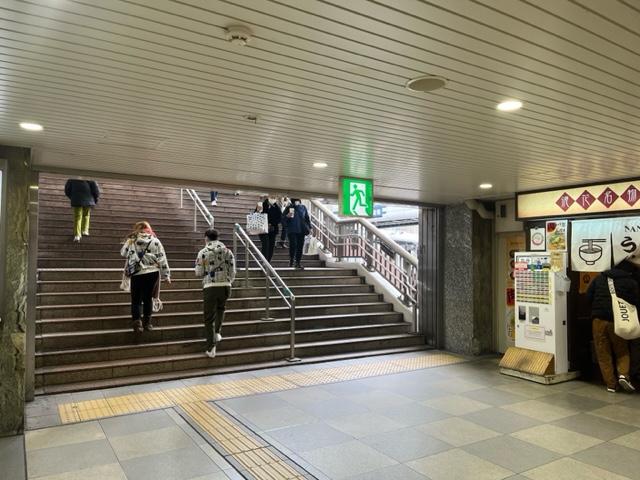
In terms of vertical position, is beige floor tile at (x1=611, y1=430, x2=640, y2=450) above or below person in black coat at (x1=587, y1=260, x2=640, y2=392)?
below

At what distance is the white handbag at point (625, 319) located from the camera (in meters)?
5.66

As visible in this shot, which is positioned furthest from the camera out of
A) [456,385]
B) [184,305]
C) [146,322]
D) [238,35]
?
[184,305]

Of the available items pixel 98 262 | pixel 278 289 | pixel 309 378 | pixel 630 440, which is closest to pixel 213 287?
pixel 278 289

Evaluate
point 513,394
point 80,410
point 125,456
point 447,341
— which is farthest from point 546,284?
point 80,410

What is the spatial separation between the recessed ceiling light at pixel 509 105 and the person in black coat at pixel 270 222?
660 centimetres

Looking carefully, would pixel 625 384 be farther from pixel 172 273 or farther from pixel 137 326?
pixel 172 273

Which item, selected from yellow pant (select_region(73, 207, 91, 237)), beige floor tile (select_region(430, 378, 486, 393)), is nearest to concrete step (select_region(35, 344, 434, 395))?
beige floor tile (select_region(430, 378, 486, 393))

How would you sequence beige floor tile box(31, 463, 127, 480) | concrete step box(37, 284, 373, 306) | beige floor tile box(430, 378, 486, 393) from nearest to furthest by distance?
beige floor tile box(31, 463, 127, 480) → beige floor tile box(430, 378, 486, 393) → concrete step box(37, 284, 373, 306)

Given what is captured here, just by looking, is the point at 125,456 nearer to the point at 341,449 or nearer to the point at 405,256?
the point at 341,449

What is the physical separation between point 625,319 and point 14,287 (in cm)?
664

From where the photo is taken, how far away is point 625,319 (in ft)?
18.7

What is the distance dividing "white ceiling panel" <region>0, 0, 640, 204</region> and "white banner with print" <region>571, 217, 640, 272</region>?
105 centimetres

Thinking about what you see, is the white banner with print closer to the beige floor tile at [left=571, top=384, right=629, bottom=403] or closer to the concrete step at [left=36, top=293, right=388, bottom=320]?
the beige floor tile at [left=571, top=384, right=629, bottom=403]

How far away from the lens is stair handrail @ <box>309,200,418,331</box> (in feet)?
31.1
